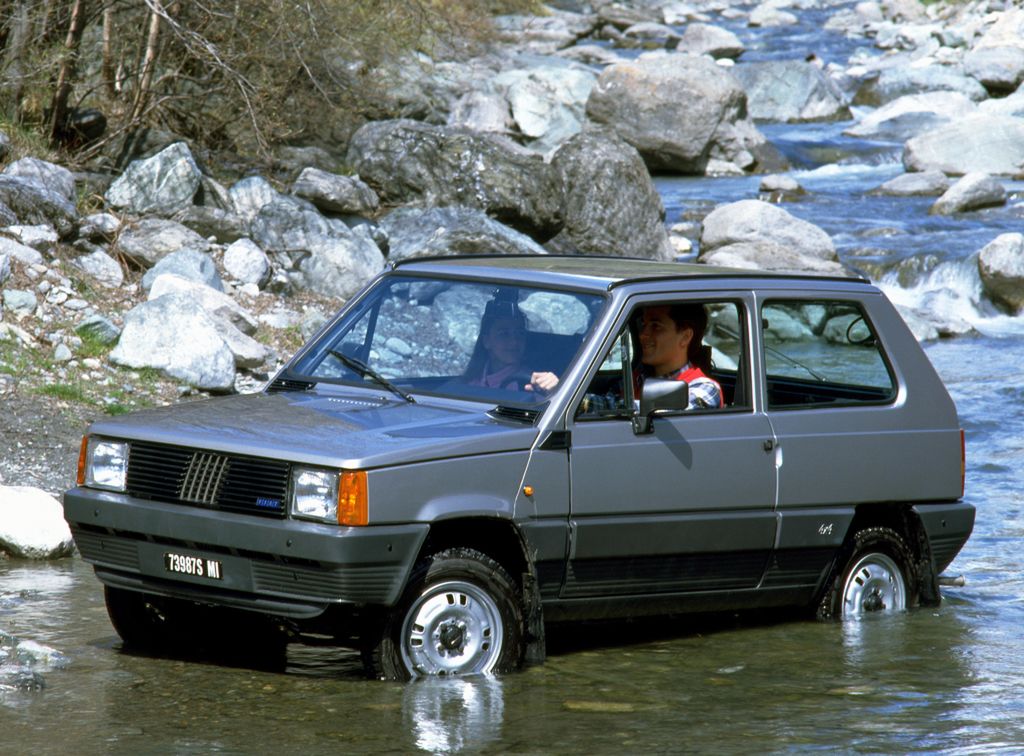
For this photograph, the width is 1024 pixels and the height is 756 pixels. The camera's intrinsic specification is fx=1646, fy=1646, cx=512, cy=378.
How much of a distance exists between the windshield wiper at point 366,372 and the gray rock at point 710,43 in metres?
36.6

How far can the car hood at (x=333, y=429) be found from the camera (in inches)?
235

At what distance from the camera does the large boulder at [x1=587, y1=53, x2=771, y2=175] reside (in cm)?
2961

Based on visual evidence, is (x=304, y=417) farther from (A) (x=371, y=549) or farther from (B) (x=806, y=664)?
(B) (x=806, y=664)

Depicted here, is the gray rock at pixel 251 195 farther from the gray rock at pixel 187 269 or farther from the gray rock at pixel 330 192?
the gray rock at pixel 187 269

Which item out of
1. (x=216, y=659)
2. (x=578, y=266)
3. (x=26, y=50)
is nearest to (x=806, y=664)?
(x=578, y=266)

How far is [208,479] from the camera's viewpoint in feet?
20.0

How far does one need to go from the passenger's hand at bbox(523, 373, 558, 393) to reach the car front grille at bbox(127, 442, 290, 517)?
47.1 inches

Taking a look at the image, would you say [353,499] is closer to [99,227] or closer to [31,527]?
[31,527]

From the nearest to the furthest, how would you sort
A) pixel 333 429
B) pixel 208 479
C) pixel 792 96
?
pixel 208 479, pixel 333 429, pixel 792 96

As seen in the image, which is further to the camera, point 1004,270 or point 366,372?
point 1004,270

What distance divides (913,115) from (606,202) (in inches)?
624

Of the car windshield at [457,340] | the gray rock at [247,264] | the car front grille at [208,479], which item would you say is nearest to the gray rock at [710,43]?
the gray rock at [247,264]

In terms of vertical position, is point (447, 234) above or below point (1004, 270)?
above

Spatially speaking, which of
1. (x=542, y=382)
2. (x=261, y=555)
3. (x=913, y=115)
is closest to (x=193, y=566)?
(x=261, y=555)
